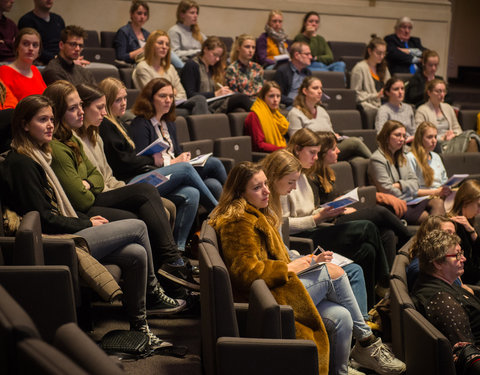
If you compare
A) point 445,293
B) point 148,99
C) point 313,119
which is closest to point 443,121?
point 313,119

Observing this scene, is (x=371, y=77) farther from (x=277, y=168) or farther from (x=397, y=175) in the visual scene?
(x=277, y=168)

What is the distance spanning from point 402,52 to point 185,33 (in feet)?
7.07

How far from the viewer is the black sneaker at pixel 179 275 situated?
281cm

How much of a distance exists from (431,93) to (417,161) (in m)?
1.23

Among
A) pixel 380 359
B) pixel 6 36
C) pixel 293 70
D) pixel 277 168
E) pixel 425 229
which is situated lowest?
pixel 380 359

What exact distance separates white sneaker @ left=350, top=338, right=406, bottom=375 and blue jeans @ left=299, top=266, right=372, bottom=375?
190mm

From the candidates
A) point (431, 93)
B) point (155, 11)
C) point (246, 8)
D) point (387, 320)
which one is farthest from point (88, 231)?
point (246, 8)

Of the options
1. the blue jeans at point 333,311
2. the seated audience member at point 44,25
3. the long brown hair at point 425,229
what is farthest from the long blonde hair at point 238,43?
the blue jeans at point 333,311

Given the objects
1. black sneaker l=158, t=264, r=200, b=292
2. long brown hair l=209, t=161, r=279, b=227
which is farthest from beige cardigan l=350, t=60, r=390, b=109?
long brown hair l=209, t=161, r=279, b=227

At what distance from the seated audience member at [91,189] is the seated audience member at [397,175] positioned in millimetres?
1593

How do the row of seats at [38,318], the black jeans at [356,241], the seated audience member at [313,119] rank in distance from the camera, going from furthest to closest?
the seated audience member at [313,119] < the black jeans at [356,241] < the row of seats at [38,318]

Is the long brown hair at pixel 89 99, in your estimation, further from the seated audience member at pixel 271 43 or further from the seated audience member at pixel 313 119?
the seated audience member at pixel 271 43

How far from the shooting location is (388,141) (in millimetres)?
4199

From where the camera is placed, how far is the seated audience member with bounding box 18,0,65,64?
195 inches
